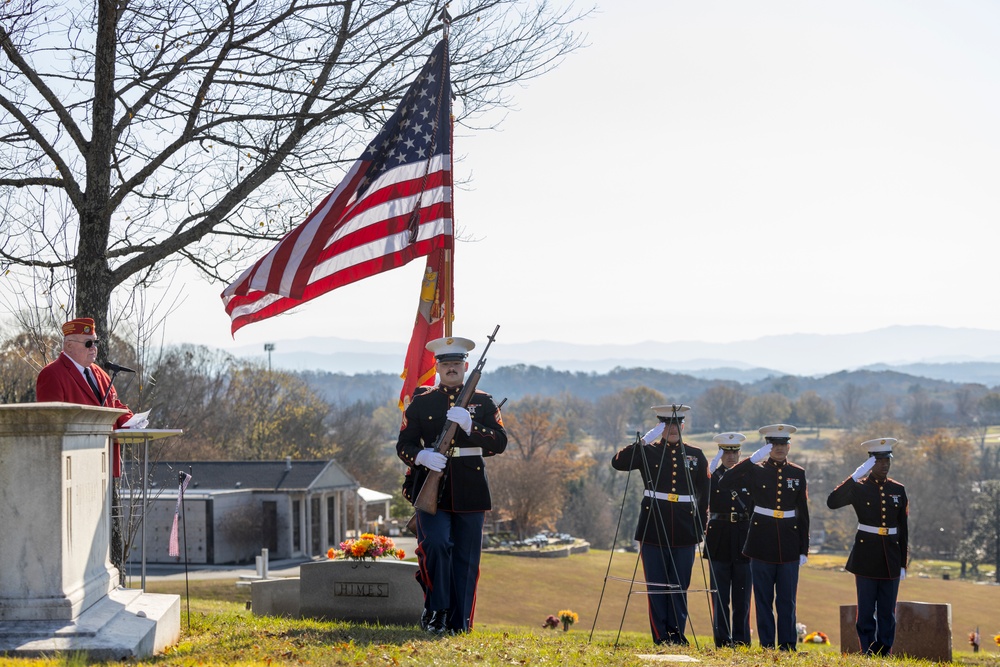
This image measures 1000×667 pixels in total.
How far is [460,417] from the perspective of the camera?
8.20m

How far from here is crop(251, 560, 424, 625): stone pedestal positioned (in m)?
10.6

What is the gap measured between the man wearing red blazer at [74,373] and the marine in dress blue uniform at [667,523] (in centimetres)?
490

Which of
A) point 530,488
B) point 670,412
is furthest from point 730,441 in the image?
point 530,488

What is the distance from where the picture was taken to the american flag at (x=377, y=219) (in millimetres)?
9383

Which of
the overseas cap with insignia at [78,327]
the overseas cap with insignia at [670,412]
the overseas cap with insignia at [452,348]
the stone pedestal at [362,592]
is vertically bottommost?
the stone pedestal at [362,592]

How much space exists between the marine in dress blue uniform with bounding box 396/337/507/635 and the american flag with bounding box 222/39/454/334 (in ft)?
4.75

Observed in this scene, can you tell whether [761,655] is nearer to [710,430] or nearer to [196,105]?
[196,105]

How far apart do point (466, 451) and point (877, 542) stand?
490 centimetres

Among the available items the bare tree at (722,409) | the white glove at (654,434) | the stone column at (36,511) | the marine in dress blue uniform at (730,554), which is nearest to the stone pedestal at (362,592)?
the white glove at (654,434)

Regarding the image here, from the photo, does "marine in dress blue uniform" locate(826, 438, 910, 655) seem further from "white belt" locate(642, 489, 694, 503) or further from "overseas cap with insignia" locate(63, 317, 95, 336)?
"overseas cap with insignia" locate(63, 317, 95, 336)

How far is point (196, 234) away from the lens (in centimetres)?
1104

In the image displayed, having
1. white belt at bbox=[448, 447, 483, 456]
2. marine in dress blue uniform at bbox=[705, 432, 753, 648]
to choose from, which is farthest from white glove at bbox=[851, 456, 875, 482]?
white belt at bbox=[448, 447, 483, 456]

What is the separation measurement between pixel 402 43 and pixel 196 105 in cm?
228

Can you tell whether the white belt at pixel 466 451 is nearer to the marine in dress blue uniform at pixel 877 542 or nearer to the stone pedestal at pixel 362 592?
the stone pedestal at pixel 362 592
